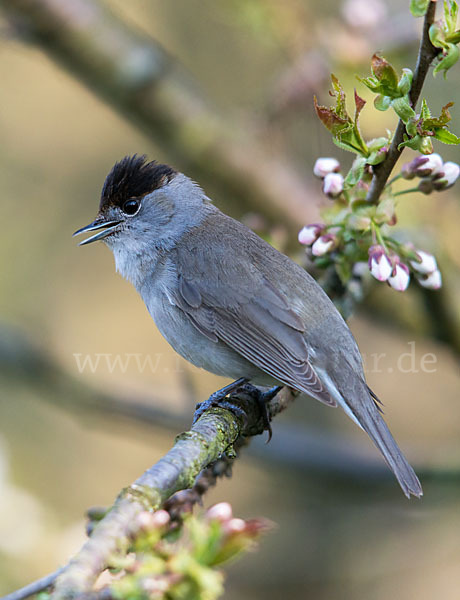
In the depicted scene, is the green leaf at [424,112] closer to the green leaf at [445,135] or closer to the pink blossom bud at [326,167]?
the green leaf at [445,135]

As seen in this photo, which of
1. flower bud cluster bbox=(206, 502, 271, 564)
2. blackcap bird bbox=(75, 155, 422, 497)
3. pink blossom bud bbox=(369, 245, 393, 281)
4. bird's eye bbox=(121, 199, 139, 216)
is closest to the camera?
flower bud cluster bbox=(206, 502, 271, 564)

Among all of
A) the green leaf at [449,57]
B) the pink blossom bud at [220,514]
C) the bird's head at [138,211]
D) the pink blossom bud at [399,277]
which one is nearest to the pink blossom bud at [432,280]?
the pink blossom bud at [399,277]

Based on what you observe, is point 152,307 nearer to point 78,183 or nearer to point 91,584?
point 91,584

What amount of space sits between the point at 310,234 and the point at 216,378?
506 cm

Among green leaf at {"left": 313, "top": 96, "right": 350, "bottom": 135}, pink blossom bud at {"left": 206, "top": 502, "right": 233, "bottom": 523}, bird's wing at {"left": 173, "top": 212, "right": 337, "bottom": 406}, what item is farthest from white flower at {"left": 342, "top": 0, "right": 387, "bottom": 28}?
pink blossom bud at {"left": 206, "top": 502, "right": 233, "bottom": 523}

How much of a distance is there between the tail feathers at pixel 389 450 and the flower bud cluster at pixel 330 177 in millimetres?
1163

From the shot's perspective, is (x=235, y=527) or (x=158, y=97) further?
(x=158, y=97)

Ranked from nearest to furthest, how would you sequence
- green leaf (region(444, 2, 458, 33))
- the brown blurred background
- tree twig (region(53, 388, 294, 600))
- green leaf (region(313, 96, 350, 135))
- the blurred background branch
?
tree twig (region(53, 388, 294, 600)), green leaf (region(444, 2, 458, 33)), green leaf (region(313, 96, 350, 135)), the blurred background branch, the brown blurred background

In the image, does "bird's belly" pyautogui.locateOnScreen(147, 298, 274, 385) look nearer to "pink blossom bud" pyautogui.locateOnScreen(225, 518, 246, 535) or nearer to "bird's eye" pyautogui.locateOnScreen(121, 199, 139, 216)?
"bird's eye" pyautogui.locateOnScreen(121, 199, 139, 216)

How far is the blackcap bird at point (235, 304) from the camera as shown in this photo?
3652 millimetres

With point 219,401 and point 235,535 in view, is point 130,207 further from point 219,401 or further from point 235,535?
point 235,535

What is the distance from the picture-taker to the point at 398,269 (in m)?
3.12

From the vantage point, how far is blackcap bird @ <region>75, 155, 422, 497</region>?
365 cm

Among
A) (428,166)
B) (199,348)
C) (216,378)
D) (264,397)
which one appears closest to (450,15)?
(428,166)
